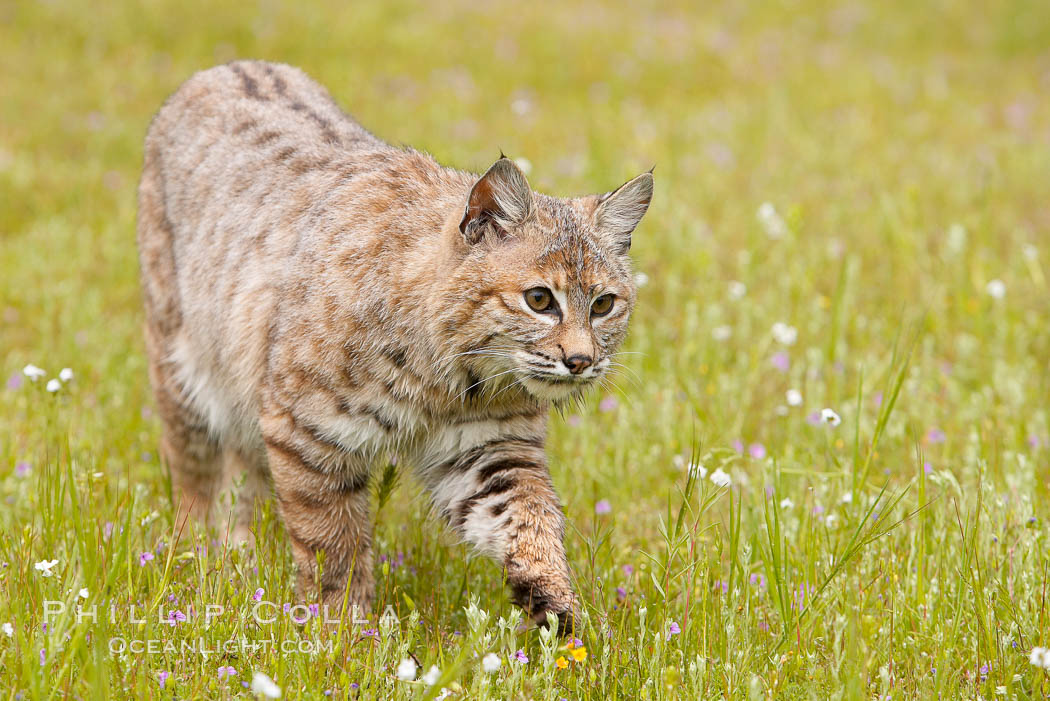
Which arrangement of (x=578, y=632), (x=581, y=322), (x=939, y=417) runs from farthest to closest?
1. (x=939, y=417)
2. (x=581, y=322)
3. (x=578, y=632)

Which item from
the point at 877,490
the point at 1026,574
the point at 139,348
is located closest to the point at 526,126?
the point at 139,348

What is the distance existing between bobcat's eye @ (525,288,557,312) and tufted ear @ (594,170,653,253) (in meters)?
0.45

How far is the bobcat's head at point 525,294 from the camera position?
12.4 ft

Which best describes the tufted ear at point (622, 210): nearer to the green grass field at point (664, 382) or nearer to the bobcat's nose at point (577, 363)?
the bobcat's nose at point (577, 363)

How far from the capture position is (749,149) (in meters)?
10.3

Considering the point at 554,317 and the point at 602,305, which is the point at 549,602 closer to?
the point at 554,317

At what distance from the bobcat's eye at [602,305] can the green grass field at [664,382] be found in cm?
66

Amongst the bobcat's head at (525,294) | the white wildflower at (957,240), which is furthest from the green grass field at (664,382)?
the bobcat's head at (525,294)

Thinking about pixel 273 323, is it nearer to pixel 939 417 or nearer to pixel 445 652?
pixel 445 652

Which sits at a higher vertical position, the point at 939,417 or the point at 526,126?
the point at 526,126

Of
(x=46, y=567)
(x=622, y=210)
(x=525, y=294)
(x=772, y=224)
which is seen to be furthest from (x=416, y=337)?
(x=772, y=224)

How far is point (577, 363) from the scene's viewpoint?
372cm

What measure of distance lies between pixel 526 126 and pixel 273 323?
7.17 metres

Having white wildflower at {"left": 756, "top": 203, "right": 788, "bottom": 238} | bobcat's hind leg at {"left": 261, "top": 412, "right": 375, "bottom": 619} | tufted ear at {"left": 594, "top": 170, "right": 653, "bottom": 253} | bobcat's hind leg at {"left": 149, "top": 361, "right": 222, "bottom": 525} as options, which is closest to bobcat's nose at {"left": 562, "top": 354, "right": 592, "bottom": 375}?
tufted ear at {"left": 594, "top": 170, "right": 653, "bottom": 253}
